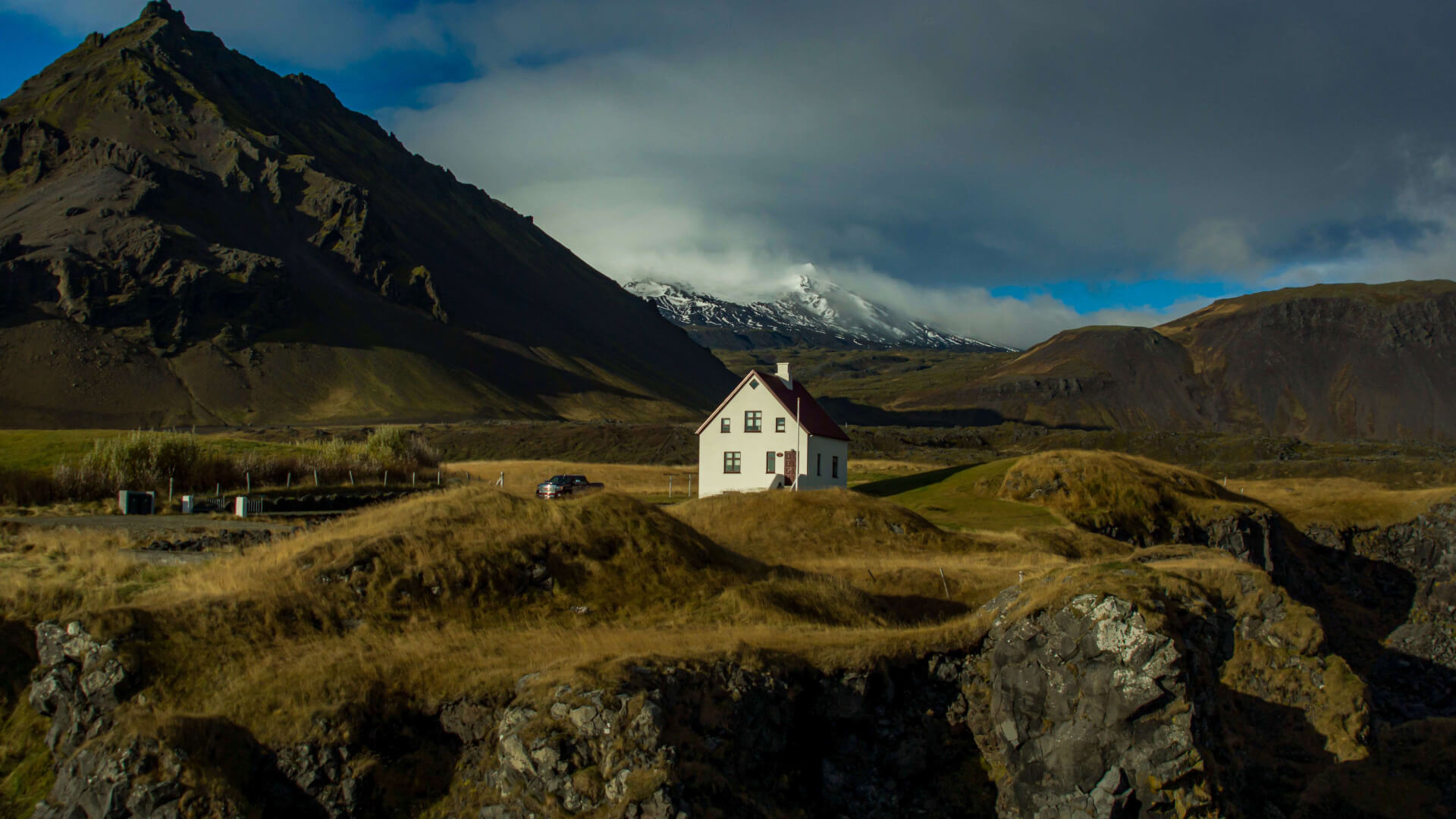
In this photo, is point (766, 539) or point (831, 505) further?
point (831, 505)

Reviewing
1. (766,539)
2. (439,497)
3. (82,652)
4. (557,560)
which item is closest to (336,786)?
(82,652)

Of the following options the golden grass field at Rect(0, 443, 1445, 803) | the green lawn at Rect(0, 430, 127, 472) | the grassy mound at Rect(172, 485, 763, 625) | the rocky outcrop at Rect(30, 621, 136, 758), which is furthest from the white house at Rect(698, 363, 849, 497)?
the rocky outcrop at Rect(30, 621, 136, 758)

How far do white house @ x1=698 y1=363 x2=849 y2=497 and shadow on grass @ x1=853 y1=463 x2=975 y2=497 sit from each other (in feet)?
9.74

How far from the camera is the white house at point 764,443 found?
56281 mm

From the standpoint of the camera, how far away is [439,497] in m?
24.8

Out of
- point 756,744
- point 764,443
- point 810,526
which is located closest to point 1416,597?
point 810,526

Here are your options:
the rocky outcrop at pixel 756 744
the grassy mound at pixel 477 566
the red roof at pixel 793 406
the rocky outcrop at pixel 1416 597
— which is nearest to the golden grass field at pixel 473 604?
the grassy mound at pixel 477 566

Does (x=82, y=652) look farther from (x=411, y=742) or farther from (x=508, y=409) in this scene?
(x=508, y=409)

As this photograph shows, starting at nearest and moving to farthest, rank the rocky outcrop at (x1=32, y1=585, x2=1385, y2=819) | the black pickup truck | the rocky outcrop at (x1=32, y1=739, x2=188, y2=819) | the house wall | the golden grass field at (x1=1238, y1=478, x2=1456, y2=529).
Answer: the rocky outcrop at (x1=32, y1=739, x2=188, y2=819), the rocky outcrop at (x1=32, y1=585, x2=1385, y2=819), the black pickup truck, the golden grass field at (x1=1238, y1=478, x2=1456, y2=529), the house wall

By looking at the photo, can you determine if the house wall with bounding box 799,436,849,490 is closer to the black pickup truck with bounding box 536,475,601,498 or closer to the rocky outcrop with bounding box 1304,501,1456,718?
the black pickup truck with bounding box 536,475,601,498

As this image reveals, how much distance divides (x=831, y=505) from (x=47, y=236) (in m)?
194

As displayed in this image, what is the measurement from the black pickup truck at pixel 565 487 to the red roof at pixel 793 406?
7.59 meters

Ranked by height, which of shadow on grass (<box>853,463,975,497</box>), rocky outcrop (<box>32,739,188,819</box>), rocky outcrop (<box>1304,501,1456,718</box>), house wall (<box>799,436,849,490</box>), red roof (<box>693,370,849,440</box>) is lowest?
rocky outcrop (<box>1304,501,1456,718</box>)

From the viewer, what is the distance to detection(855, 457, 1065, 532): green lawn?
45469 mm
